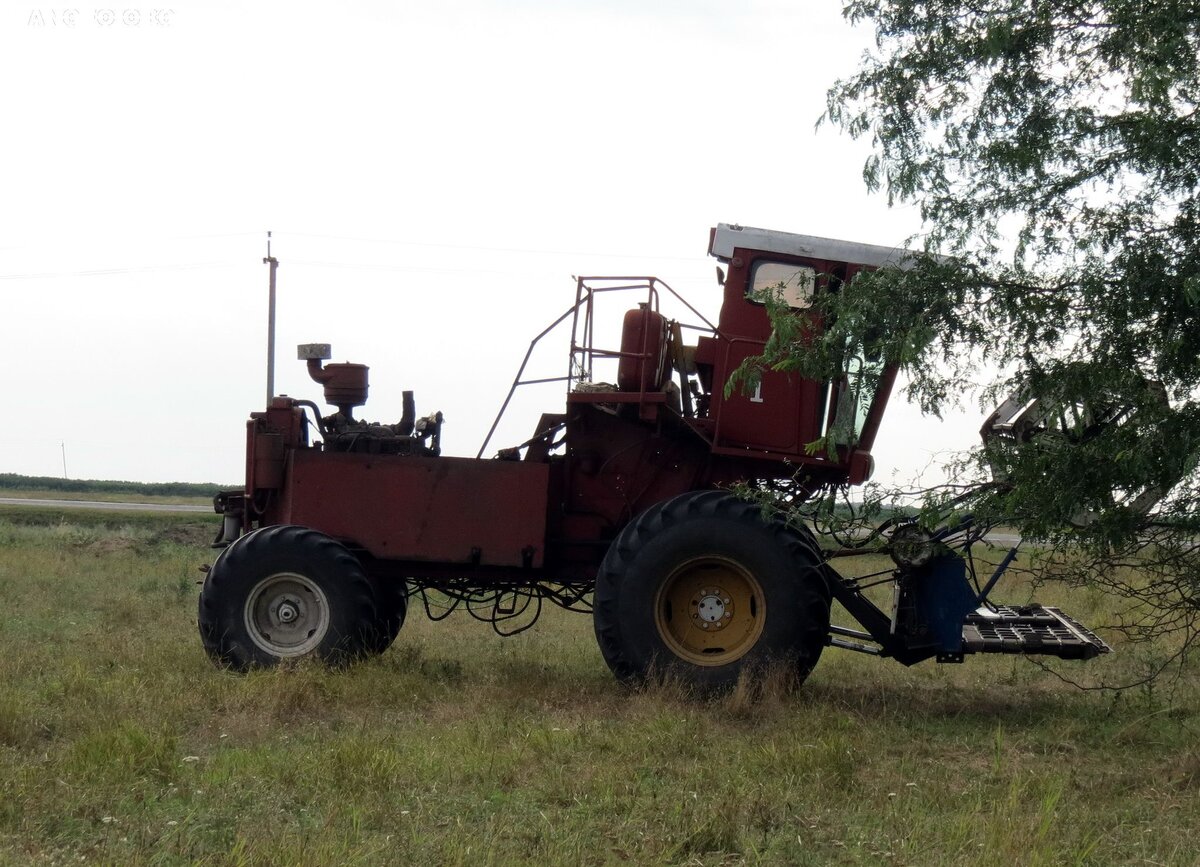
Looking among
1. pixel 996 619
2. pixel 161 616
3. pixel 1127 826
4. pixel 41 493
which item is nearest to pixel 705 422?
pixel 996 619

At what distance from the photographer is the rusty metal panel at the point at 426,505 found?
34.0 ft

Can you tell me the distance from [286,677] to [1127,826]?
18.4 ft

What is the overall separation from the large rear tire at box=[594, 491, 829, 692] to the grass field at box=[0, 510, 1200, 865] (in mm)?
340

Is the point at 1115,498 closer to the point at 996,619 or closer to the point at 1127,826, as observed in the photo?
the point at 1127,826

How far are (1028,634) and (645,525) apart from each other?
302 centimetres

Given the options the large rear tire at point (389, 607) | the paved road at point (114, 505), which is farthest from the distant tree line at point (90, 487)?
the large rear tire at point (389, 607)

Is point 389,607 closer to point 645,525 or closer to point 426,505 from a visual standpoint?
point 426,505

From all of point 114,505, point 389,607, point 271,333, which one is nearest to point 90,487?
point 114,505

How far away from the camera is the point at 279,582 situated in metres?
10.3

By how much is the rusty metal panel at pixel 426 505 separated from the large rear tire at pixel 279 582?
0.35m

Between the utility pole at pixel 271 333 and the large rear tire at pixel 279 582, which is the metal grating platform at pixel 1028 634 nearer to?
the large rear tire at pixel 279 582

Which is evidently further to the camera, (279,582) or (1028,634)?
(279,582)

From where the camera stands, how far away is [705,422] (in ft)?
33.5

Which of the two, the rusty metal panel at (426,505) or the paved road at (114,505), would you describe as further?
the paved road at (114,505)
